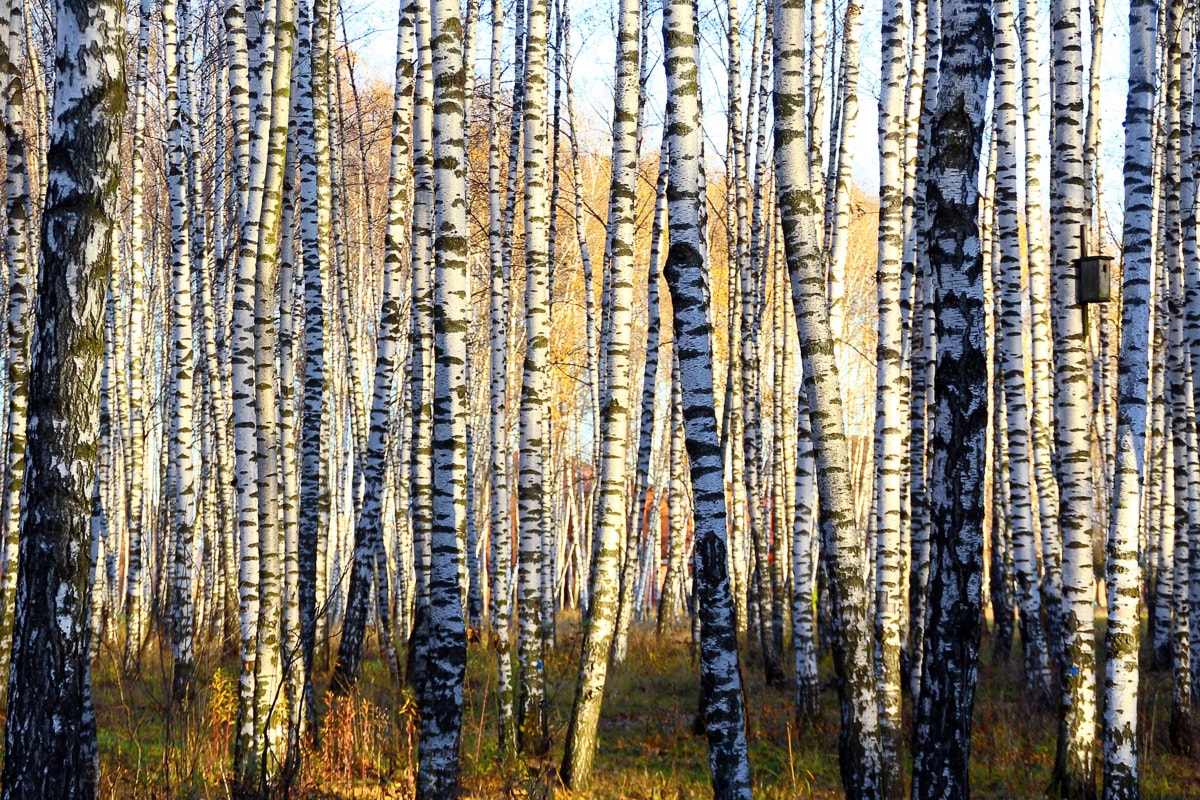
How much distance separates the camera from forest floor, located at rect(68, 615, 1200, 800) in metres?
6.50

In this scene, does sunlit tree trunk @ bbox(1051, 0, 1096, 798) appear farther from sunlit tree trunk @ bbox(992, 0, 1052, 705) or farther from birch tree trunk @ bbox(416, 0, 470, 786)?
birch tree trunk @ bbox(416, 0, 470, 786)

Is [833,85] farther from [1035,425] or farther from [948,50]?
[948,50]

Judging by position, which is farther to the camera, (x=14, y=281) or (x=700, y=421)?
(x=14, y=281)

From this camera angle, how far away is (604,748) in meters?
8.87

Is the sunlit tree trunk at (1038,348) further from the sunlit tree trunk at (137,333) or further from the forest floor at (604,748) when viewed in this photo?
the sunlit tree trunk at (137,333)

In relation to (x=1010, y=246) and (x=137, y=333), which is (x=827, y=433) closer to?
(x=1010, y=246)

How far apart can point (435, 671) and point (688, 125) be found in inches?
126

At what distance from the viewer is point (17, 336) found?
721 centimetres

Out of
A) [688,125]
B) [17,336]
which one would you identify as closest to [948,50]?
[688,125]

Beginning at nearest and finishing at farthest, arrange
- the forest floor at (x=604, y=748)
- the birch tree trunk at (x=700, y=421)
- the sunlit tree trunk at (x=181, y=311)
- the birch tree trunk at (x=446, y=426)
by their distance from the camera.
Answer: the birch tree trunk at (x=700, y=421), the birch tree trunk at (x=446, y=426), the forest floor at (x=604, y=748), the sunlit tree trunk at (x=181, y=311)

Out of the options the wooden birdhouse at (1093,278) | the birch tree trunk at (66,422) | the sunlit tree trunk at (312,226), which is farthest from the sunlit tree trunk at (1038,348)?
the birch tree trunk at (66,422)

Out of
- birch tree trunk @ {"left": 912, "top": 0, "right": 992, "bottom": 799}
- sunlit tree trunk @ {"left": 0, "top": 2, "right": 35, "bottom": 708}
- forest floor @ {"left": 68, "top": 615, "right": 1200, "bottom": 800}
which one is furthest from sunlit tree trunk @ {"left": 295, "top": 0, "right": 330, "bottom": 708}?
birch tree trunk @ {"left": 912, "top": 0, "right": 992, "bottom": 799}

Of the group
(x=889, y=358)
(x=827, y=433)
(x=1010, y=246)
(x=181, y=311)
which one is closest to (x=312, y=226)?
(x=181, y=311)

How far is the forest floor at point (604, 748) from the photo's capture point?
6.50 metres
